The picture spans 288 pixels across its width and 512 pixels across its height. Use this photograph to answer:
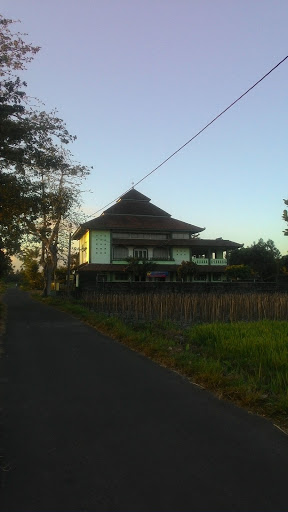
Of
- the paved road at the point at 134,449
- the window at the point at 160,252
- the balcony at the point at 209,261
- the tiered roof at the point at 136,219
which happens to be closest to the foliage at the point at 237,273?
the balcony at the point at 209,261

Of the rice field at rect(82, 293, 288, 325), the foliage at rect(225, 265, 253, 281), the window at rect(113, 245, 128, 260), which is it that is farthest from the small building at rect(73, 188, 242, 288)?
the rice field at rect(82, 293, 288, 325)

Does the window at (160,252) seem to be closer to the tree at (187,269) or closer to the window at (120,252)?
the window at (120,252)

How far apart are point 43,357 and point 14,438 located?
5433 mm

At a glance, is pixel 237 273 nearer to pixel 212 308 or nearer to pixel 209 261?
pixel 209 261

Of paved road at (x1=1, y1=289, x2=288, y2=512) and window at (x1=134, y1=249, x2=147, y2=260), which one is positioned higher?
window at (x1=134, y1=249, x2=147, y2=260)

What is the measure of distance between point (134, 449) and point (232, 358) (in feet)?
15.0

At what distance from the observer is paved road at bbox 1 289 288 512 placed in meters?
3.47

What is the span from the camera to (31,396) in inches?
262

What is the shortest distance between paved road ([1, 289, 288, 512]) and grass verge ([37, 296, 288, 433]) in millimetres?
313

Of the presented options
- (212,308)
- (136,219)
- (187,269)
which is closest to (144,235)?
(136,219)

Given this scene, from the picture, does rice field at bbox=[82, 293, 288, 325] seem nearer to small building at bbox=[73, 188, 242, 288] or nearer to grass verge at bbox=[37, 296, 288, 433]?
grass verge at bbox=[37, 296, 288, 433]

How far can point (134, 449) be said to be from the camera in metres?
4.43

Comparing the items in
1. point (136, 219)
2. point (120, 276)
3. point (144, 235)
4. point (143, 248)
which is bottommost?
point (120, 276)

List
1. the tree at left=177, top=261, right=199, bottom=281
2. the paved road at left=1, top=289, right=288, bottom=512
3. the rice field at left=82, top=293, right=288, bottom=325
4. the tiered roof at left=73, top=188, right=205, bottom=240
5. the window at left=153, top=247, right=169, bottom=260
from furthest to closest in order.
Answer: the window at left=153, top=247, right=169, bottom=260 → the tiered roof at left=73, top=188, right=205, bottom=240 → the tree at left=177, top=261, right=199, bottom=281 → the rice field at left=82, top=293, right=288, bottom=325 → the paved road at left=1, top=289, right=288, bottom=512
